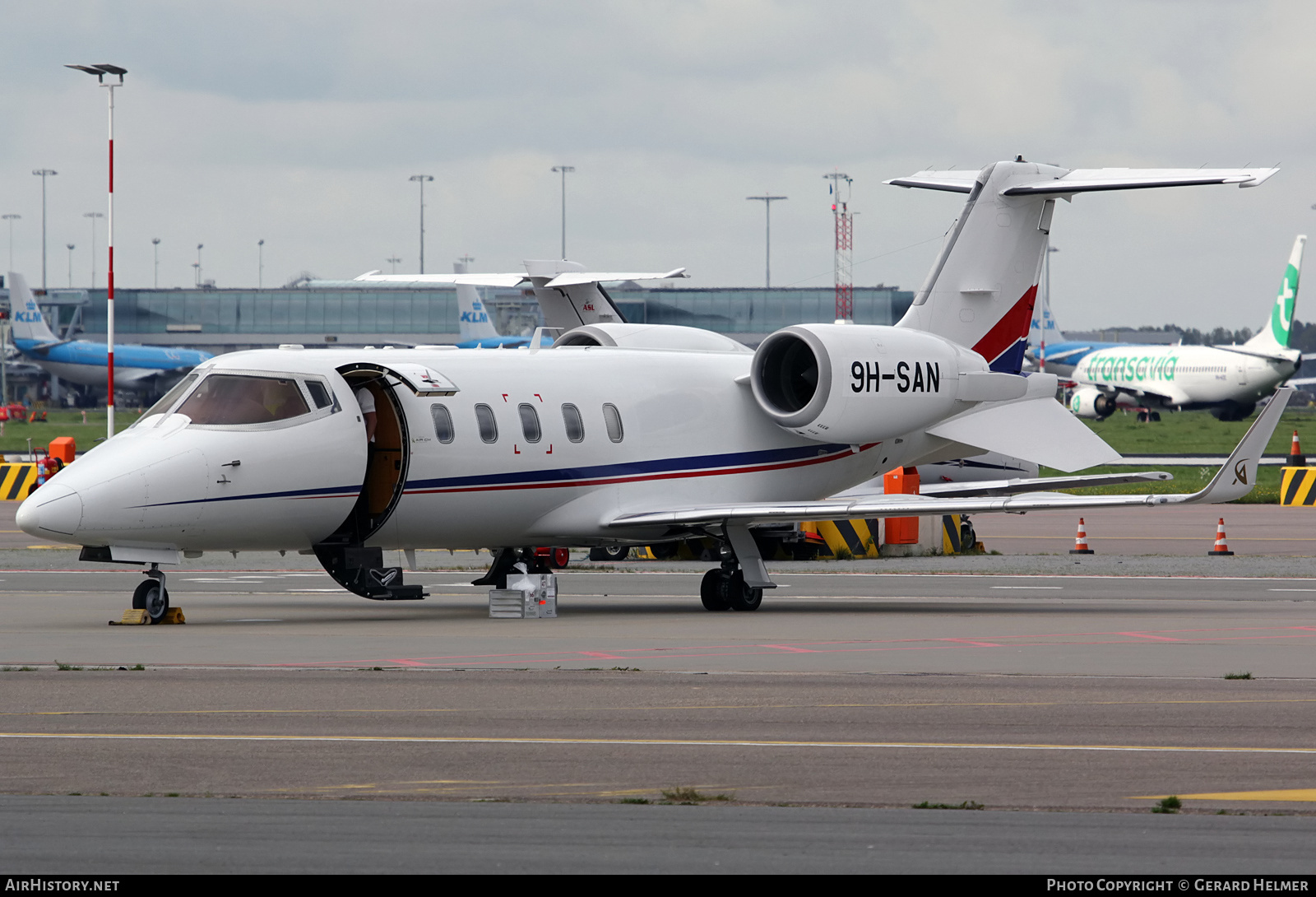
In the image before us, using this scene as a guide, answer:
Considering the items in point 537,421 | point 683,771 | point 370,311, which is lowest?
point 683,771

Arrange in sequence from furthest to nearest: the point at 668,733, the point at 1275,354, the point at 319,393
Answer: the point at 1275,354, the point at 319,393, the point at 668,733

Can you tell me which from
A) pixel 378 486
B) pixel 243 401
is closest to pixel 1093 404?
pixel 378 486

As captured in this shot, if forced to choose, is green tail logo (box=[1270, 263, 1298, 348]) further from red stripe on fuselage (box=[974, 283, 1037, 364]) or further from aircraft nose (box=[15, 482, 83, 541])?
aircraft nose (box=[15, 482, 83, 541])

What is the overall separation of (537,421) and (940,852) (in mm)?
15202

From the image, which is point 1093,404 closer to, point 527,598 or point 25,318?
point 25,318

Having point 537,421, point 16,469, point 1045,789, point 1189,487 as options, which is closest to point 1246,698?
point 1045,789

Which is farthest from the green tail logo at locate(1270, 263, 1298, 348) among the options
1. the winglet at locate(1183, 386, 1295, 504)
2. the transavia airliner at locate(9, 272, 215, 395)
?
the winglet at locate(1183, 386, 1295, 504)

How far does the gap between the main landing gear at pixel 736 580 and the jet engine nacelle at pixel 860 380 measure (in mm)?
2263

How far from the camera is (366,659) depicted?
55.0ft

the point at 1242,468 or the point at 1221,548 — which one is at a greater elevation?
the point at 1242,468

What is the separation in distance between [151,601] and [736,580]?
24.1 feet

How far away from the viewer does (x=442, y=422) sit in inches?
859

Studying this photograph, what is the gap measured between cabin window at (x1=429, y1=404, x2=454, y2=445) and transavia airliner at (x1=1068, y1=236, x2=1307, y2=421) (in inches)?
3278
